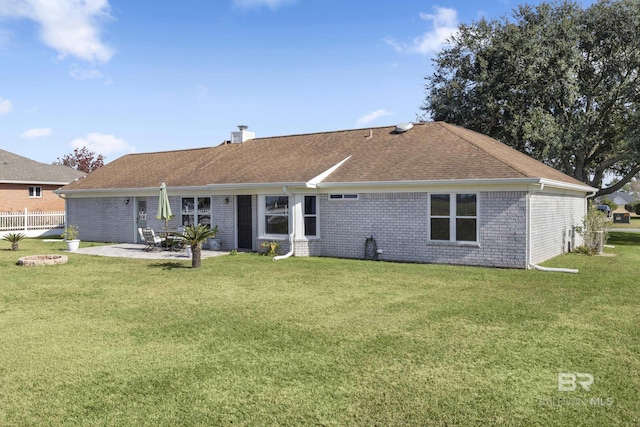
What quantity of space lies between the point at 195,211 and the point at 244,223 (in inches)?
107

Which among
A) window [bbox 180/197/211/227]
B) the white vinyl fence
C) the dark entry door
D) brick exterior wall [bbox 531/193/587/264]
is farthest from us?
the white vinyl fence

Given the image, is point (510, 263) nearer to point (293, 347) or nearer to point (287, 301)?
point (287, 301)

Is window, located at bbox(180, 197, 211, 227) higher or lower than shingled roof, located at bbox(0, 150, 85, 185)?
lower

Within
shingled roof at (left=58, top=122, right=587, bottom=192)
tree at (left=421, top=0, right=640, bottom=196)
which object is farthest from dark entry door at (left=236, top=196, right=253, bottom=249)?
tree at (left=421, top=0, right=640, bottom=196)

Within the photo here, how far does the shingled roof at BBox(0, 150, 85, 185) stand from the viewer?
32344mm

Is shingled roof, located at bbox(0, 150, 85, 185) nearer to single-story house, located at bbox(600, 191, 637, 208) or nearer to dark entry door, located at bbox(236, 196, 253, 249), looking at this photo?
dark entry door, located at bbox(236, 196, 253, 249)

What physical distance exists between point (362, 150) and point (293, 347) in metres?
13.7

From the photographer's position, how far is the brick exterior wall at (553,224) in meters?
14.6

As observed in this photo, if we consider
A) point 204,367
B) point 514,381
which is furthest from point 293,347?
point 514,381

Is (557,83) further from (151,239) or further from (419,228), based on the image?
(151,239)

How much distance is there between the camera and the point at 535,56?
26.0 metres

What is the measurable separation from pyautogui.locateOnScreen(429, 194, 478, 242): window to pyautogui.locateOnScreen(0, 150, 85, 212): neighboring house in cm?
2818

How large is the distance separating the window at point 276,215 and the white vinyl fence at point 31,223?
1827 cm

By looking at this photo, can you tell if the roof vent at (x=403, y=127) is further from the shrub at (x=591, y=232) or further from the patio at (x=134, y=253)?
the patio at (x=134, y=253)
